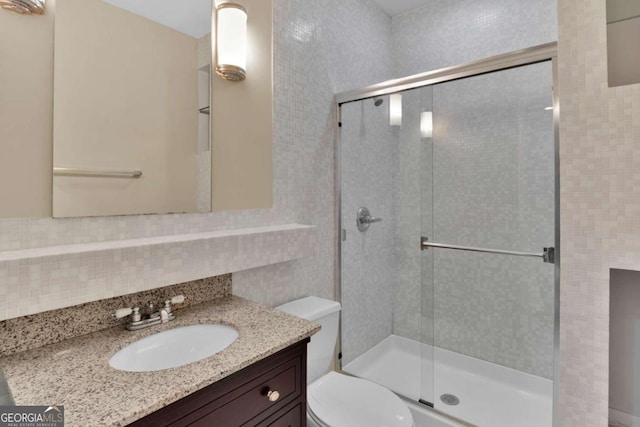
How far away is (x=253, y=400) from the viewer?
94 centimetres

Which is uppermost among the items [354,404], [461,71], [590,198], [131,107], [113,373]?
[461,71]

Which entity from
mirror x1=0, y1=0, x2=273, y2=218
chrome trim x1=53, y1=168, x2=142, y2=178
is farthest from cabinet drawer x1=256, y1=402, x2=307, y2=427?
chrome trim x1=53, y1=168, x2=142, y2=178

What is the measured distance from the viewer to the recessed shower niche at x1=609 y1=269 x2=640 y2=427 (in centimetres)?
114

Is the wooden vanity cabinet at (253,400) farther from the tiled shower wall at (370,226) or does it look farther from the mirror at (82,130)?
the tiled shower wall at (370,226)

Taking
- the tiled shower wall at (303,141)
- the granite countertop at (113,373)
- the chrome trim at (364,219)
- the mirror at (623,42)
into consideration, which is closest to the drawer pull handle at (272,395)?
the granite countertop at (113,373)

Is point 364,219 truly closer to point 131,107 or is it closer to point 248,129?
point 248,129

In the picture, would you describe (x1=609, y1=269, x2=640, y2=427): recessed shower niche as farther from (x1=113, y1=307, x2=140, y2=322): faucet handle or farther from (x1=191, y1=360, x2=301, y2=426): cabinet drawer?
(x1=113, y1=307, x2=140, y2=322): faucet handle

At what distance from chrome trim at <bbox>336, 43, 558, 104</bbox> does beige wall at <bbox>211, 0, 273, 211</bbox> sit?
587 millimetres

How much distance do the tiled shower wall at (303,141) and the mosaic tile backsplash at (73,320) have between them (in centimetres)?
22

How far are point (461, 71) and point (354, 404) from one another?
5.33 feet

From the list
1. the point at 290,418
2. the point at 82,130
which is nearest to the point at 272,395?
the point at 290,418

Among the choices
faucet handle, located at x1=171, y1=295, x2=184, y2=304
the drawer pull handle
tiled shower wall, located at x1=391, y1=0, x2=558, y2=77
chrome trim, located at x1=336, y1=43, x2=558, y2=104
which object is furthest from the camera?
tiled shower wall, located at x1=391, y1=0, x2=558, y2=77

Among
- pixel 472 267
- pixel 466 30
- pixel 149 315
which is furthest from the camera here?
pixel 466 30

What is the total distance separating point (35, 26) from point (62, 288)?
2.52ft
